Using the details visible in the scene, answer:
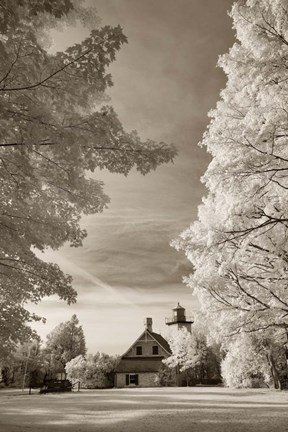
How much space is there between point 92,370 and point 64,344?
70.4 ft

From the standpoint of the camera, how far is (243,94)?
885cm

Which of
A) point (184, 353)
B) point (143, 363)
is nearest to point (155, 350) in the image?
point (143, 363)

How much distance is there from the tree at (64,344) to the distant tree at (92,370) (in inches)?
→ 653

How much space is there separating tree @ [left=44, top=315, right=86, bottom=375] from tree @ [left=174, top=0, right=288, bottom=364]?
192 ft

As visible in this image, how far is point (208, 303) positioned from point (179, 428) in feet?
11.1

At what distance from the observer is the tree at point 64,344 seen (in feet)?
199

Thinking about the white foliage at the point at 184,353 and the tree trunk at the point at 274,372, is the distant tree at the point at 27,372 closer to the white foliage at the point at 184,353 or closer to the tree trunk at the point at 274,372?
the white foliage at the point at 184,353

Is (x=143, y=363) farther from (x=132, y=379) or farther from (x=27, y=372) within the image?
(x=27, y=372)

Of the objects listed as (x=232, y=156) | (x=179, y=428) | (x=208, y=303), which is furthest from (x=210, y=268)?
(x=179, y=428)

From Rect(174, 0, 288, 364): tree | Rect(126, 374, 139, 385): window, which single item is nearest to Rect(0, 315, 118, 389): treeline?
Rect(126, 374, 139, 385): window

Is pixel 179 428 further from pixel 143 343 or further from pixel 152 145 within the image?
pixel 143 343

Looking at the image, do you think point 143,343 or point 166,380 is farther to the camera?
point 143,343

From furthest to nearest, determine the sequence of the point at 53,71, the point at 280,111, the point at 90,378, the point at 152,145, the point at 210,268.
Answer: the point at 90,378 → the point at 210,268 → the point at 280,111 → the point at 152,145 → the point at 53,71

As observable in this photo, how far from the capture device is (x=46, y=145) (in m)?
5.89
